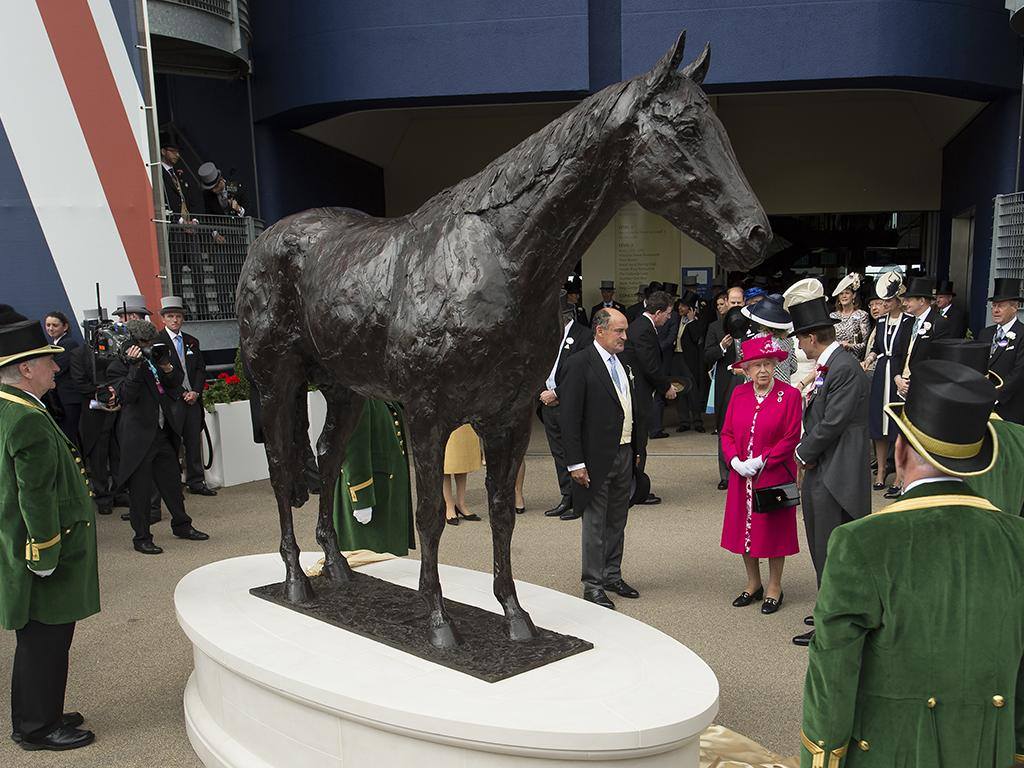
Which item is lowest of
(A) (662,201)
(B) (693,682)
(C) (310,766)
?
(C) (310,766)

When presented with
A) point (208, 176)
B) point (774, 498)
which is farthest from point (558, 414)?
point (208, 176)

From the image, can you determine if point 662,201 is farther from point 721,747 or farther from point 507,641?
point 721,747

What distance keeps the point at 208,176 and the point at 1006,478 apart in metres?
8.82

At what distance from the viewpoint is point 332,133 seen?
13094mm

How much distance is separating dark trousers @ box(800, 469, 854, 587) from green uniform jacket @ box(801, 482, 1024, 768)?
2464 millimetres

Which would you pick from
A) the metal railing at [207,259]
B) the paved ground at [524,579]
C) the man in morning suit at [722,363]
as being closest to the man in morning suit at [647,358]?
the man in morning suit at [722,363]

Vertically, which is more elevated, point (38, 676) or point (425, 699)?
point (425, 699)

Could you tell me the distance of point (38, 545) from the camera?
3453 mm

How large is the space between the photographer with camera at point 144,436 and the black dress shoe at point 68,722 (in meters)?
2.70

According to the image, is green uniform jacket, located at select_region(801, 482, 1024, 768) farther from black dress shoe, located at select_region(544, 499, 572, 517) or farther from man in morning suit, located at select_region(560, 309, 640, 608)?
black dress shoe, located at select_region(544, 499, 572, 517)

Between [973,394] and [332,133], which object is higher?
[332,133]

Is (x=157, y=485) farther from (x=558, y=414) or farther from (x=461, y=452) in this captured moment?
(x=558, y=414)

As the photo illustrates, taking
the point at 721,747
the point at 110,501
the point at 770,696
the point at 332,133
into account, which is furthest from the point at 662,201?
the point at 332,133

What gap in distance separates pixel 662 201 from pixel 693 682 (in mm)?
1582
